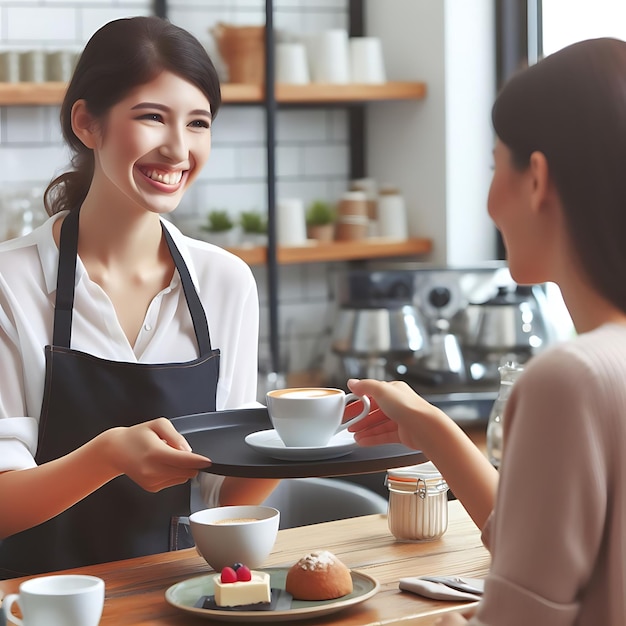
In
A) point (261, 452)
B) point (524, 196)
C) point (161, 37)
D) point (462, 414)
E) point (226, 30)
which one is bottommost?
point (462, 414)

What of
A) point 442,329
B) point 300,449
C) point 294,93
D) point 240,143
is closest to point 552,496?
point 300,449

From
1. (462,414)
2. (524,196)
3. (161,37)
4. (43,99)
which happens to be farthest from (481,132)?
(524,196)

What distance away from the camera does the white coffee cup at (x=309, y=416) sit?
1547 millimetres

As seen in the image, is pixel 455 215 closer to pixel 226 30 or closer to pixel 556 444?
pixel 226 30

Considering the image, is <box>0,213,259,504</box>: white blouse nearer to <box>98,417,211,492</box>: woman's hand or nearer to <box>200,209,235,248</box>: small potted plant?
<box>98,417,211,492</box>: woman's hand

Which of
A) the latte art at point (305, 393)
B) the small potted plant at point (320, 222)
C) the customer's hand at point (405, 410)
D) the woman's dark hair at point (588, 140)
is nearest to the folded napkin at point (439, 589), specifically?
the customer's hand at point (405, 410)

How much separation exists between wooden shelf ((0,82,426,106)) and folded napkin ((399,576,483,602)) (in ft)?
7.99

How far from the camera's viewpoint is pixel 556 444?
0.91 metres

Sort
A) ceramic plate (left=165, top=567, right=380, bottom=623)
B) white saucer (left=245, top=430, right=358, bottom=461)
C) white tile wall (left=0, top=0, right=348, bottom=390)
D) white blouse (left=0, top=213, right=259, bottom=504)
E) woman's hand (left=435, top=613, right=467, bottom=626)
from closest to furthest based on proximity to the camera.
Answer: woman's hand (left=435, top=613, right=467, bottom=626) < ceramic plate (left=165, top=567, right=380, bottom=623) < white saucer (left=245, top=430, right=358, bottom=461) < white blouse (left=0, top=213, right=259, bottom=504) < white tile wall (left=0, top=0, right=348, bottom=390)

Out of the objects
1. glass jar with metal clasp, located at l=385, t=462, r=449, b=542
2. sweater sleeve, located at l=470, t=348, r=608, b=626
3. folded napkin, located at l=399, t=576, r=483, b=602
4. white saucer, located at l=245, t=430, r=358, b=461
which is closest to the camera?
sweater sleeve, located at l=470, t=348, r=608, b=626

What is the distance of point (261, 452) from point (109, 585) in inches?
10.7

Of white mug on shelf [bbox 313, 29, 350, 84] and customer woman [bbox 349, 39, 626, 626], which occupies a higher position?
white mug on shelf [bbox 313, 29, 350, 84]

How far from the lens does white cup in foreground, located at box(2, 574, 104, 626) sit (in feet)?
3.84

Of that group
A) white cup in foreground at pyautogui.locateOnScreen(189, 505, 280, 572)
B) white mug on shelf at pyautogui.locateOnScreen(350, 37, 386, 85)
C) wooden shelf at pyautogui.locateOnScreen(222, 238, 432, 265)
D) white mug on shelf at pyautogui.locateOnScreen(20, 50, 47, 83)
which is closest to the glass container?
white cup in foreground at pyautogui.locateOnScreen(189, 505, 280, 572)
